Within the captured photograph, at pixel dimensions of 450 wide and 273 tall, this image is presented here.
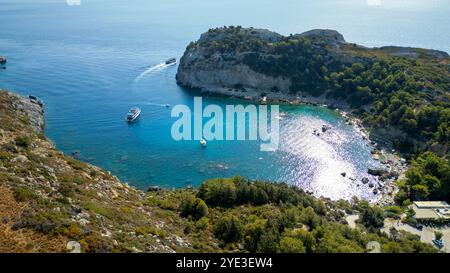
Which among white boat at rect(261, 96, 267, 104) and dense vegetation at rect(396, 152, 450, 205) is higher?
white boat at rect(261, 96, 267, 104)

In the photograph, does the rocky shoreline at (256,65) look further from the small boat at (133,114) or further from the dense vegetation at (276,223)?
the dense vegetation at (276,223)

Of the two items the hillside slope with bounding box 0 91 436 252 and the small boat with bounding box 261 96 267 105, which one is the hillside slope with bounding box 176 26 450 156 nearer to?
the small boat with bounding box 261 96 267 105

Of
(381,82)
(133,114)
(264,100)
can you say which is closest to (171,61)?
(264,100)

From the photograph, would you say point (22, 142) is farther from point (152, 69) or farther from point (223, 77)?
point (152, 69)


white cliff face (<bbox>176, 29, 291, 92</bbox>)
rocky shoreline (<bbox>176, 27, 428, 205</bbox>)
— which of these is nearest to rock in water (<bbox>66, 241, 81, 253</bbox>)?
rocky shoreline (<bbox>176, 27, 428, 205</bbox>)

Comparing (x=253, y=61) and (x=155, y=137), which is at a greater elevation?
(x=253, y=61)

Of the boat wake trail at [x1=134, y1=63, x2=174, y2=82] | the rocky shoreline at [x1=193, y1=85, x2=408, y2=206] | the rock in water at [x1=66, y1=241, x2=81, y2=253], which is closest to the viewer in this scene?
the rock in water at [x1=66, y1=241, x2=81, y2=253]

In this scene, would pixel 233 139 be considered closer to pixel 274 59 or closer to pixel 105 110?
pixel 105 110

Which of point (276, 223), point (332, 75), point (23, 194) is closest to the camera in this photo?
point (23, 194)
